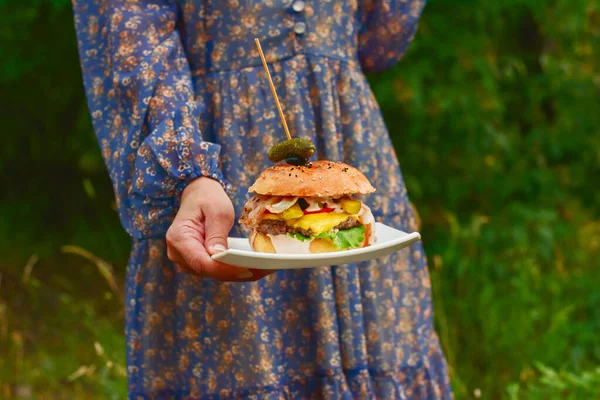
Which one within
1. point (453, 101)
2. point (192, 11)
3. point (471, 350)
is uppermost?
point (453, 101)

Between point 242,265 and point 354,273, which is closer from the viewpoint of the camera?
point 242,265

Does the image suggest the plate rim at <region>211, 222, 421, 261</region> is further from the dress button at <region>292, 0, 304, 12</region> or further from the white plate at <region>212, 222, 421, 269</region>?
the dress button at <region>292, 0, 304, 12</region>

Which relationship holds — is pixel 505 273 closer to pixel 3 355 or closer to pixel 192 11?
pixel 192 11

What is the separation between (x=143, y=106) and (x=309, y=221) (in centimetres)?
46

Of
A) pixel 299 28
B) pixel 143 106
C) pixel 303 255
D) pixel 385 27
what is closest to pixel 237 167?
pixel 143 106

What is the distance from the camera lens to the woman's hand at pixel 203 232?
129 centimetres

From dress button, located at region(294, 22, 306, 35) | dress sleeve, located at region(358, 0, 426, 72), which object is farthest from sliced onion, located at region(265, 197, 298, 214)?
dress sleeve, located at region(358, 0, 426, 72)

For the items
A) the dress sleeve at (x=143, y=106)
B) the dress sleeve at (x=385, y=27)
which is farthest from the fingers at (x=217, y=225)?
the dress sleeve at (x=385, y=27)

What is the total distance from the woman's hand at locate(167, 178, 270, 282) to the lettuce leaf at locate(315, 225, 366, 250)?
14 centimetres

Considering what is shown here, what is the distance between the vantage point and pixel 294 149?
4.52 ft

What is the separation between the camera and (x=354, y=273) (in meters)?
1.67

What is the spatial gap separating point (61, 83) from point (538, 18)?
2820mm

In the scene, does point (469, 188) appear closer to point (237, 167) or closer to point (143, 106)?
point (237, 167)

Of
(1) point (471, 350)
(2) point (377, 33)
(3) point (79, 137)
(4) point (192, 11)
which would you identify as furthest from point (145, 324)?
(3) point (79, 137)
